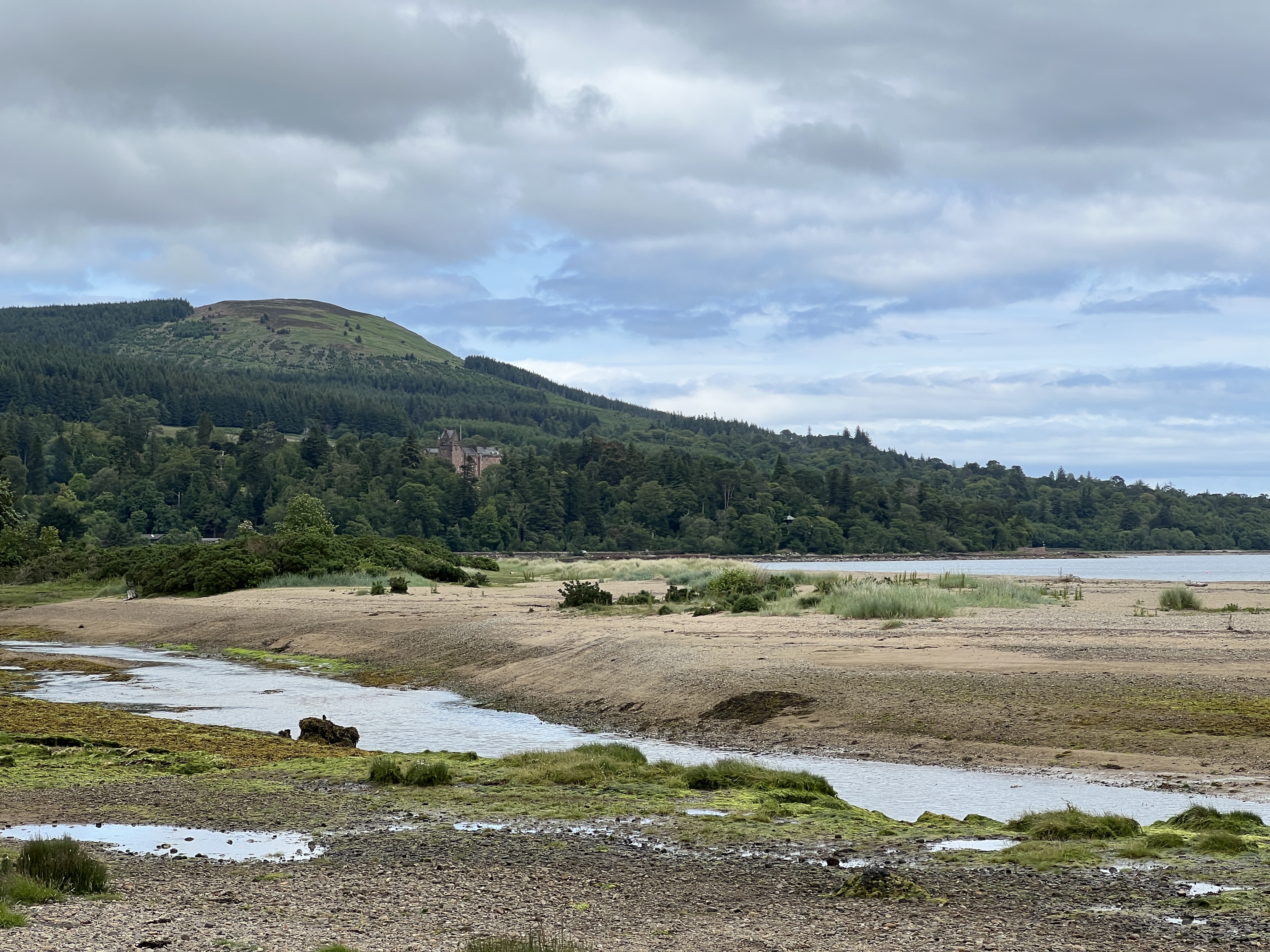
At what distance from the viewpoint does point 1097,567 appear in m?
126

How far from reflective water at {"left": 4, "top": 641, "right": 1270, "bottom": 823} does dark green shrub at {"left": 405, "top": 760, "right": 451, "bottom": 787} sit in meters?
3.05

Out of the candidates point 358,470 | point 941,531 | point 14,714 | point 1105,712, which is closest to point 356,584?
point 14,714

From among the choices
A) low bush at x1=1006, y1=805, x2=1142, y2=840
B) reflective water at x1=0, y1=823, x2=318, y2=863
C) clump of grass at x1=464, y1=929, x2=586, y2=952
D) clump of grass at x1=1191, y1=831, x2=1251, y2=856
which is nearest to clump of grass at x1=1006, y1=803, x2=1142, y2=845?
low bush at x1=1006, y1=805, x2=1142, y2=840

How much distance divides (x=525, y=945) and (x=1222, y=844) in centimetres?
717

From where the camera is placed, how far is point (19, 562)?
3068 inches

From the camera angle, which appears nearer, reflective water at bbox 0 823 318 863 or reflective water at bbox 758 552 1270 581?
reflective water at bbox 0 823 318 863

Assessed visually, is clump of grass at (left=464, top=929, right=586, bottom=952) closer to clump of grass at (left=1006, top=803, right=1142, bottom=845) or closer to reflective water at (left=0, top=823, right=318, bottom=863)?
reflective water at (left=0, top=823, right=318, bottom=863)

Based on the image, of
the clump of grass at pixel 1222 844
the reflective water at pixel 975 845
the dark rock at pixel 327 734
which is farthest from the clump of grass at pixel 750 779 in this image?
the dark rock at pixel 327 734

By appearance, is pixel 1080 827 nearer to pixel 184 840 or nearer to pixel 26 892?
pixel 184 840

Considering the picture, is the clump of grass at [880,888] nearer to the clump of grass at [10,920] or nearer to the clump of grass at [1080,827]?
the clump of grass at [1080,827]

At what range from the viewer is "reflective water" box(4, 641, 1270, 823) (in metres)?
15.0

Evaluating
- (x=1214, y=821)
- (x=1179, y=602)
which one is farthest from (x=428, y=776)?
(x=1179, y=602)

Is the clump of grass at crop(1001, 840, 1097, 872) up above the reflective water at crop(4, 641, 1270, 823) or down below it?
above

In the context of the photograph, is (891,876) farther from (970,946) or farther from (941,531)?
(941,531)
